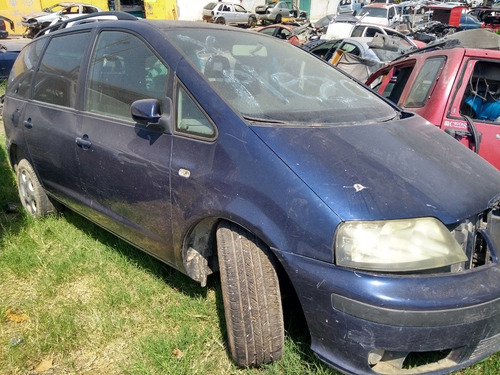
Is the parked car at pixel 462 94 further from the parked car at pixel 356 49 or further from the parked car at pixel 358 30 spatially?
the parked car at pixel 358 30

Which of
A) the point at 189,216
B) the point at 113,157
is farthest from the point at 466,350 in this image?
the point at 113,157

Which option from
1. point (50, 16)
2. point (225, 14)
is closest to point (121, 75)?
point (50, 16)

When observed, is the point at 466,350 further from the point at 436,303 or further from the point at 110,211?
the point at 110,211

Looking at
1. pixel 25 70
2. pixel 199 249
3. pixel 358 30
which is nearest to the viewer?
pixel 199 249

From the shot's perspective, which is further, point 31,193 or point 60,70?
point 31,193

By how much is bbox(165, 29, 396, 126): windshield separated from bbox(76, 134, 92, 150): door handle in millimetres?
885

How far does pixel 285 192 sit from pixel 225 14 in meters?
27.7

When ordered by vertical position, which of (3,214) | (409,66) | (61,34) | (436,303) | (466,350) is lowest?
(3,214)

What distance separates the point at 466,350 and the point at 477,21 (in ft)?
78.7

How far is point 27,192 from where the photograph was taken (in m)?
3.98

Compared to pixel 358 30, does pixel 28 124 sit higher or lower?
higher

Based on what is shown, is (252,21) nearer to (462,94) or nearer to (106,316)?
(462,94)

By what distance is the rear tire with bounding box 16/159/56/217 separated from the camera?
3.78 metres

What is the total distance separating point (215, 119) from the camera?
217cm
